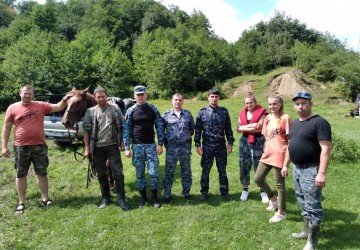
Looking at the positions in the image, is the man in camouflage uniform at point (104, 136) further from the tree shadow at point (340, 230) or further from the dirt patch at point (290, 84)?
the dirt patch at point (290, 84)

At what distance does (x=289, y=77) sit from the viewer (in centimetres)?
3372

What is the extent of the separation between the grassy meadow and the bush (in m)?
1.92

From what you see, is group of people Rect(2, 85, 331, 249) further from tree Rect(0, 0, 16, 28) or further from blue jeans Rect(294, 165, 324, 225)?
tree Rect(0, 0, 16, 28)

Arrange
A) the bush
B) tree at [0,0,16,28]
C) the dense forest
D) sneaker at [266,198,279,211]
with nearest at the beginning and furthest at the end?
sneaker at [266,198,279,211]
the bush
the dense forest
tree at [0,0,16,28]

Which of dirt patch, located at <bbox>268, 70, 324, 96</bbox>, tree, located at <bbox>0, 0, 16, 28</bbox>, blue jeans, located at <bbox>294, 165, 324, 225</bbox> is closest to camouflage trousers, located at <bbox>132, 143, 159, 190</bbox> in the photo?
blue jeans, located at <bbox>294, 165, 324, 225</bbox>

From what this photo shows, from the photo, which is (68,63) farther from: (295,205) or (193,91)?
(295,205)

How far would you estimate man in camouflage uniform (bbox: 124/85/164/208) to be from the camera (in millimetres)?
5836

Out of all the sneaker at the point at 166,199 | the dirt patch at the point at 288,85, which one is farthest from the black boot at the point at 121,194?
the dirt patch at the point at 288,85

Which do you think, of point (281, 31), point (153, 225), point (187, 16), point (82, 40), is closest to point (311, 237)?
point (153, 225)

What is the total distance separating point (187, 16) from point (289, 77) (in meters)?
37.0

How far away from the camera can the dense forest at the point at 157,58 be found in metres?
32.5

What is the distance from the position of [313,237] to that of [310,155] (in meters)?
1.12

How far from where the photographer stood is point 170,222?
545cm

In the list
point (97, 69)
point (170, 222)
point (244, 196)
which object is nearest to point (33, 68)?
point (97, 69)
